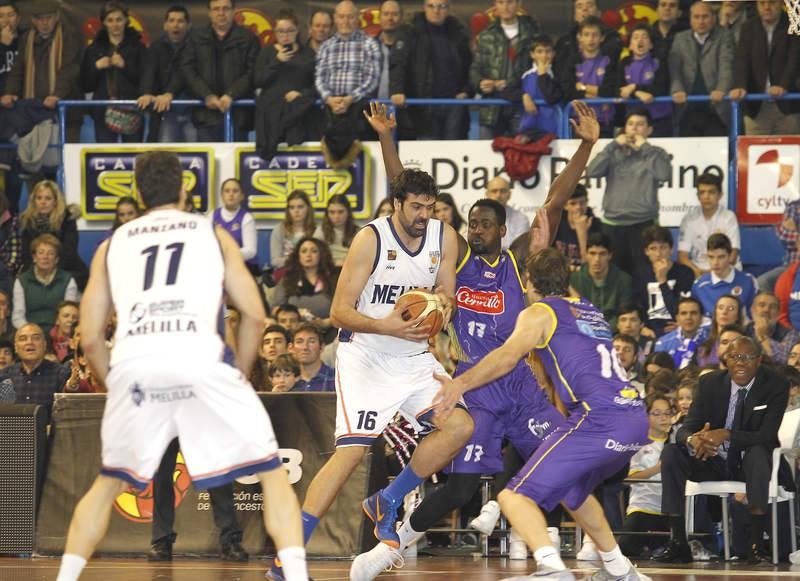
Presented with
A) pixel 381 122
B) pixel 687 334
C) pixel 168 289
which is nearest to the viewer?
pixel 168 289

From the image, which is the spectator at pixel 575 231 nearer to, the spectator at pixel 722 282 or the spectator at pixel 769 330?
the spectator at pixel 722 282

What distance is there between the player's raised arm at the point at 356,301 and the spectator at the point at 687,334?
538 centimetres

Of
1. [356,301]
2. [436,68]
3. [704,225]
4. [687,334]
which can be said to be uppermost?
[436,68]

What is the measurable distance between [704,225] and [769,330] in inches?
77.0

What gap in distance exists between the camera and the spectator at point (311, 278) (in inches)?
552

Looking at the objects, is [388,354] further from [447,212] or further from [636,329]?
[636,329]

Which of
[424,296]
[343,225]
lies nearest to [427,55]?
[343,225]

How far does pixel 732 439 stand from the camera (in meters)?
10.9

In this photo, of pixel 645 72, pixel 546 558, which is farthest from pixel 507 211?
pixel 546 558

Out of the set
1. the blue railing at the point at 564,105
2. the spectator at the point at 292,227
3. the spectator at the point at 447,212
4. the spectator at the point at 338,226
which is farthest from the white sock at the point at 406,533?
the blue railing at the point at 564,105

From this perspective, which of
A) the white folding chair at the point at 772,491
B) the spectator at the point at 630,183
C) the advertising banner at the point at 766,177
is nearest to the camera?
the white folding chair at the point at 772,491

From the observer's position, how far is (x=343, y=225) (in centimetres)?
1483

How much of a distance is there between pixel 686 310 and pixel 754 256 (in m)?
2.55

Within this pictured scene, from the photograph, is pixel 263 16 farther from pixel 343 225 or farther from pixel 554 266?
pixel 554 266
